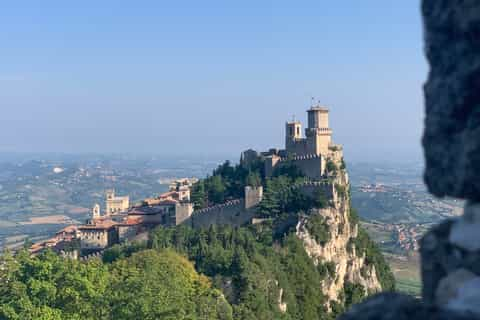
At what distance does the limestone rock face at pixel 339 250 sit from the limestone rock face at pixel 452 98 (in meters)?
44.8

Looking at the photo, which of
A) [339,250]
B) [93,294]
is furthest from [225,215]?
[93,294]

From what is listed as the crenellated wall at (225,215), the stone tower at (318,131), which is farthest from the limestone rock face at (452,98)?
the stone tower at (318,131)

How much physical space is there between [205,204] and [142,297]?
1196 inches

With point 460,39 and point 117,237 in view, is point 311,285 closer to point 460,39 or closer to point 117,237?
point 117,237

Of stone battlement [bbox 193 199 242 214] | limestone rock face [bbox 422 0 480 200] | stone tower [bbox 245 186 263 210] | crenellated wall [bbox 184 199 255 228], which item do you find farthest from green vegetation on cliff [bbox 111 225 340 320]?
limestone rock face [bbox 422 0 480 200]

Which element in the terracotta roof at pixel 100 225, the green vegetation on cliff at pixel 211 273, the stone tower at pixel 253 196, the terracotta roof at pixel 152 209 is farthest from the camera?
the terracotta roof at pixel 152 209

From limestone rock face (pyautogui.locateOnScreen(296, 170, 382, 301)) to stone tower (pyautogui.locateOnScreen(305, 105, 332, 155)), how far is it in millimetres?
3162

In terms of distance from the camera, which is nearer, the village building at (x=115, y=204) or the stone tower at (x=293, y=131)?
the stone tower at (x=293, y=131)

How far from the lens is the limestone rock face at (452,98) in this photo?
489 cm

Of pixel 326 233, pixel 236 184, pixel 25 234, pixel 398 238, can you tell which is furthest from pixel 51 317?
pixel 25 234

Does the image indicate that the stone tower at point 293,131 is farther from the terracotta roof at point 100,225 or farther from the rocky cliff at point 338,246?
the terracotta roof at point 100,225

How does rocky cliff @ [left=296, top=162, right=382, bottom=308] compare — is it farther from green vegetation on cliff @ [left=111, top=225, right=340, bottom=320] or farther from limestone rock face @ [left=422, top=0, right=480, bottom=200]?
limestone rock face @ [left=422, top=0, right=480, bottom=200]

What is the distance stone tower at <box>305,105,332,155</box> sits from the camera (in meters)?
57.7

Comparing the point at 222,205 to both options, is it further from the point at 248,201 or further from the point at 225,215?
the point at 248,201
